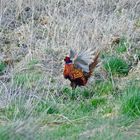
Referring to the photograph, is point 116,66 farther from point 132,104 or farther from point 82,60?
point 132,104

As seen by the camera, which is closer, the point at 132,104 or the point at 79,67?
the point at 132,104

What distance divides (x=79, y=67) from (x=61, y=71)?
2.15 feet

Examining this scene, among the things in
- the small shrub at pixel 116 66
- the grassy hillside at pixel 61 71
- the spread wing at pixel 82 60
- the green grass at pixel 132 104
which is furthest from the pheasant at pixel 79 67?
the green grass at pixel 132 104

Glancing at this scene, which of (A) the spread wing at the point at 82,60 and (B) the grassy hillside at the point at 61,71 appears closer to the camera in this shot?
(B) the grassy hillside at the point at 61,71

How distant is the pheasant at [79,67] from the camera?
254 inches

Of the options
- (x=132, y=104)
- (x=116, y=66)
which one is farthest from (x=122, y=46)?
(x=132, y=104)

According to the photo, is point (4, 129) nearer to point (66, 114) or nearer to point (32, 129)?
point (32, 129)

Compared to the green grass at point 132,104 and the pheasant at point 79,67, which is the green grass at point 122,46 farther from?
the green grass at point 132,104

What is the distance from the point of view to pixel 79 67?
654 cm

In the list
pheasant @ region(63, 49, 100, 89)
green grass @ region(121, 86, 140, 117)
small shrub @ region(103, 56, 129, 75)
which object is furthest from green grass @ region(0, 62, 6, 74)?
green grass @ region(121, 86, 140, 117)

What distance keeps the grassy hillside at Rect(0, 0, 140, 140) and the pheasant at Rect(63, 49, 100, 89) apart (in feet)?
0.37

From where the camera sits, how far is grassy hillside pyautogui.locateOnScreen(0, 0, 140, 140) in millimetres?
4973

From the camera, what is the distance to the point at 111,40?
25.2ft

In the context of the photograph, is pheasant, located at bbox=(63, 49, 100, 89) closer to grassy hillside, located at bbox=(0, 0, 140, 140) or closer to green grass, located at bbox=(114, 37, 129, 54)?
grassy hillside, located at bbox=(0, 0, 140, 140)
